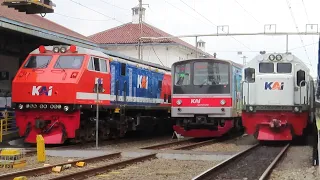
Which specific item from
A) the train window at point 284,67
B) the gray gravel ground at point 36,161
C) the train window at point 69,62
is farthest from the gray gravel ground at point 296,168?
the train window at point 69,62

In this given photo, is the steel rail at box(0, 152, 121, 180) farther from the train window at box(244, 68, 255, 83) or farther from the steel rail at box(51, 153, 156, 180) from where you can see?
the train window at box(244, 68, 255, 83)

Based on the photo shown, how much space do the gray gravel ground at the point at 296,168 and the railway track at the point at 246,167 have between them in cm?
19

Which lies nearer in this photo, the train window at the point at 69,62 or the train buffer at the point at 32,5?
the train window at the point at 69,62

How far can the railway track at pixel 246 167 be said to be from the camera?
9.19 meters

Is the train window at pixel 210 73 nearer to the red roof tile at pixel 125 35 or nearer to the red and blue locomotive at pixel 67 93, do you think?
the red and blue locomotive at pixel 67 93

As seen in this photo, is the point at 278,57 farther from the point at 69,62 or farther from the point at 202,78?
the point at 69,62

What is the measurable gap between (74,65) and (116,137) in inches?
182

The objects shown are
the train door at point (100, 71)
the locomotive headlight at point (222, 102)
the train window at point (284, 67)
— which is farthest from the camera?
the locomotive headlight at point (222, 102)

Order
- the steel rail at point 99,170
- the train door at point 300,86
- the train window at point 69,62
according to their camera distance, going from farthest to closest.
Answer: the train door at point 300,86
the train window at point 69,62
the steel rail at point 99,170

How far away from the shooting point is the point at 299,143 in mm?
17062

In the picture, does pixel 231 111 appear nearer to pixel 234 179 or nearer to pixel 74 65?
pixel 74 65

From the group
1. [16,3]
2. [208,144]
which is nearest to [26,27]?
[16,3]

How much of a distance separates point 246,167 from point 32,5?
884cm

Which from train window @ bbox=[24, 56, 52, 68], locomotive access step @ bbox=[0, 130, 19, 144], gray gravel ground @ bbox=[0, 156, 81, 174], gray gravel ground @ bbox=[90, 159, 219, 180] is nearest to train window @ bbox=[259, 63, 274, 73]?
gray gravel ground @ bbox=[90, 159, 219, 180]
